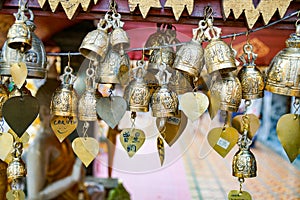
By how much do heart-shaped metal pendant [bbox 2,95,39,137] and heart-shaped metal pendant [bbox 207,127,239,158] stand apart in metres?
0.60

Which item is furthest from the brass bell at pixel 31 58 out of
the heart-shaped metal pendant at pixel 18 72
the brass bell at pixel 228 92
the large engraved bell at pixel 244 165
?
the large engraved bell at pixel 244 165

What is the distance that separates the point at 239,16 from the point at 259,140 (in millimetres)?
8548

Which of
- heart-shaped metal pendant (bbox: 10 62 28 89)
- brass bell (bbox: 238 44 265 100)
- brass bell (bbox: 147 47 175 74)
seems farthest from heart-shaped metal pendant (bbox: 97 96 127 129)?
brass bell (bbox: 238 44 265 100)

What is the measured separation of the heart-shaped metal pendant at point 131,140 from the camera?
1350 mm

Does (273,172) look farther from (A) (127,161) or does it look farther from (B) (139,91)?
(B) (139,91)

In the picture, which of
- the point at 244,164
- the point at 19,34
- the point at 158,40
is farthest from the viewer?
the point at 158,40

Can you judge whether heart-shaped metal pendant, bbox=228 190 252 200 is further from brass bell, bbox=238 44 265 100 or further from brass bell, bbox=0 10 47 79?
brass bell, bbox=0 10 47 79

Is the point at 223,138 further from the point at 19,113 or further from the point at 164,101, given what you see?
the point at 19,113

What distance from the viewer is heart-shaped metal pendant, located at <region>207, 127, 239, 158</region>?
134 centimetres

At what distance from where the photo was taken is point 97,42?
1168mm

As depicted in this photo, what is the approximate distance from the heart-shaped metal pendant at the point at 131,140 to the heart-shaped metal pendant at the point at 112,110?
6cm

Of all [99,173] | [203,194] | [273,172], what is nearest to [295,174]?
[273,172]

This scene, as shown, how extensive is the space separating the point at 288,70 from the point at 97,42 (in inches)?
23.3

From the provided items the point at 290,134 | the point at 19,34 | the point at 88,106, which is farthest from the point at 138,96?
the point at 290,134
